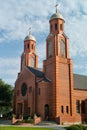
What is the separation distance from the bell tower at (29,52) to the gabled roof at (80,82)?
1393 cm

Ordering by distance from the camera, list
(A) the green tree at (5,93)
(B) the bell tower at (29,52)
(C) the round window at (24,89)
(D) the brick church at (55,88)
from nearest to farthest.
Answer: (D) the brick church at (55,88) → (C) the round window at (24,89) → (A) the green tree at (5,93) → (B) the bell tower at (29,52)

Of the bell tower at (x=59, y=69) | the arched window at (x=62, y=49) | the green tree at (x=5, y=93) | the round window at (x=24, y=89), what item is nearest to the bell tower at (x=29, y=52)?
the green tree at (x=5, y=93)

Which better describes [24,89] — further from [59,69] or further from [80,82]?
[80,82]

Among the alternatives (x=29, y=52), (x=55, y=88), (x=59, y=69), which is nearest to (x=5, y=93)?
(x=29, y=52)

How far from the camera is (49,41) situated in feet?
176

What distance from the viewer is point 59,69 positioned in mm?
49562

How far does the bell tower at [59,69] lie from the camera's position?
47825 millimetres

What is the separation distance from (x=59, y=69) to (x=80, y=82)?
30.6 feet

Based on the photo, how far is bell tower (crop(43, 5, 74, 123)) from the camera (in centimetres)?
4783

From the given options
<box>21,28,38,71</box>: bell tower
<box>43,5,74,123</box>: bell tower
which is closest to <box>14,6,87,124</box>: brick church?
<box>43,5,74,123</box>: bell tower

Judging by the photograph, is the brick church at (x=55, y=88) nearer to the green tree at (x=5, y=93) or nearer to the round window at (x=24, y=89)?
the round window at (x=24, y=89)

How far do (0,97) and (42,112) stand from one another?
18064 millimetres

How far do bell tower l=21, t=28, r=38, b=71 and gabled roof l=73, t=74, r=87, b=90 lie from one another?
1393 centimetres

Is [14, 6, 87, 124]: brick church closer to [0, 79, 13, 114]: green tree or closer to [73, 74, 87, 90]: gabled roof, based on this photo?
[73, 74, 87, 90]: gabled roof
